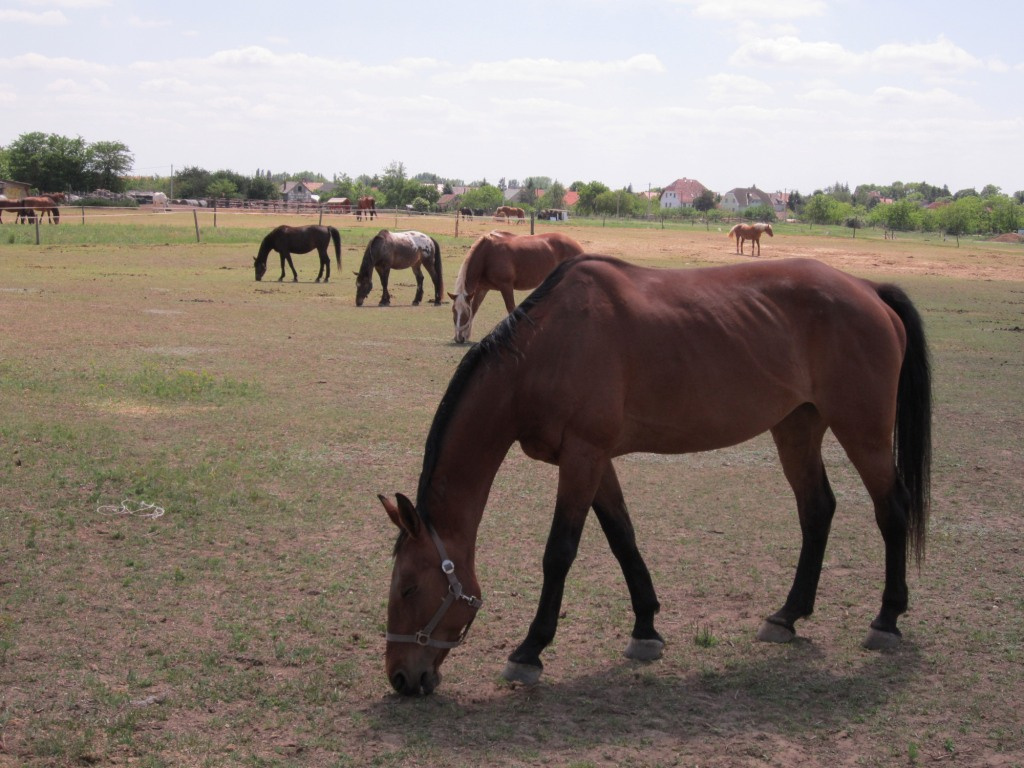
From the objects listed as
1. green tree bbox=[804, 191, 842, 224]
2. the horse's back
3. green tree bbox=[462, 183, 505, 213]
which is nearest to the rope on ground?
the horse's back

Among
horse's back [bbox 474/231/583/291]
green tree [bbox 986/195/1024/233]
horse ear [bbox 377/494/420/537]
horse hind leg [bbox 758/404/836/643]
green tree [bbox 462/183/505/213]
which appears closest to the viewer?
horse ear [bbox 377/494/420/537]

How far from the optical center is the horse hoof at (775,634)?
16.1 ft

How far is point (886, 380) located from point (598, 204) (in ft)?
317

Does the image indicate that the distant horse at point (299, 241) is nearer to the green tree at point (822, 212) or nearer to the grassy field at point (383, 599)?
the grassy field at point (383, 599)

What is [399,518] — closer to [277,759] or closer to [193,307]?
[277,759]

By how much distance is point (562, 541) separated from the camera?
14.4 ft

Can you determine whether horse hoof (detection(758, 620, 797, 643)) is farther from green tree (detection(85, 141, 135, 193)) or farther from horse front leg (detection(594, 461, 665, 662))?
green tree (detection(85, 141, 135, 193))

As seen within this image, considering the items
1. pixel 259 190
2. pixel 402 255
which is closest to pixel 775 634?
pixel 402 255

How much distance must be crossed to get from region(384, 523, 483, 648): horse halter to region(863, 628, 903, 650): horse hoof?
204 centimetres

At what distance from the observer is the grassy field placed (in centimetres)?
385

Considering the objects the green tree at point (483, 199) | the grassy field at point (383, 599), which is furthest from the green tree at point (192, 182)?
the grassy field at point (383, 599)

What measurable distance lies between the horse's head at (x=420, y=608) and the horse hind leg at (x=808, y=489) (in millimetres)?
1910

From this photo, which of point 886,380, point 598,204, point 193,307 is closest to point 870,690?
point 886,380

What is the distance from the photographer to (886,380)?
16.2 ft
